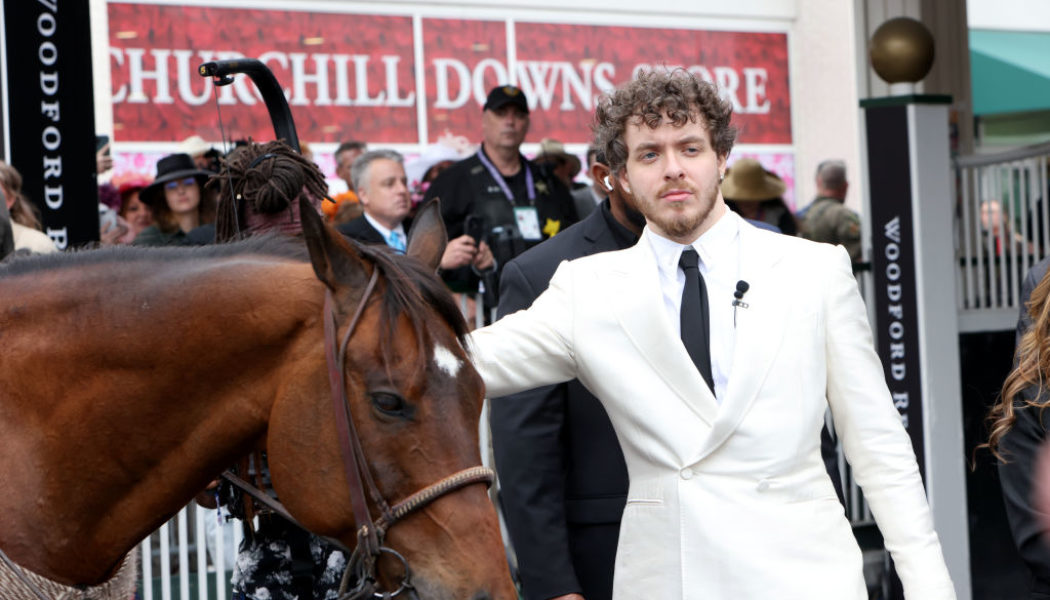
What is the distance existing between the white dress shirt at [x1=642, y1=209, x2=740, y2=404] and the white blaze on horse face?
0.64m

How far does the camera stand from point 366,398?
2.62 metres

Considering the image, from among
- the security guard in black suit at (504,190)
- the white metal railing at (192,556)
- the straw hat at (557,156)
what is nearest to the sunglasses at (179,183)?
the security guard in black suit at (504,190)

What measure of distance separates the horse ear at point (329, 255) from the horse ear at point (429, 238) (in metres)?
0.31

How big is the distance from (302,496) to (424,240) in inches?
27.7

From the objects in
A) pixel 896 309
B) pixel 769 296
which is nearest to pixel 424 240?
pixel 769 296

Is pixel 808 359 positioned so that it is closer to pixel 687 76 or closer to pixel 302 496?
pixel 687 76

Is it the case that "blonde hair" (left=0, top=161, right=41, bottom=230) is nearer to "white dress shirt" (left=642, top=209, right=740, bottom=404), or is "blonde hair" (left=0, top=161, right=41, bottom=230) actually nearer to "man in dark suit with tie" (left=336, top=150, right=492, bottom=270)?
"man in dark suit with tie" (left=336, top=150, right=492, bottom=270)

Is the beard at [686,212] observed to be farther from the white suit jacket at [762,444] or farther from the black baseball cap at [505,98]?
the black baseball cap at [505,98]

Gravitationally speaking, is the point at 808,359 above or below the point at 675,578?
above

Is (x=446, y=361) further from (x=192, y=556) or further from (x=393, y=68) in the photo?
(x=393, y=68)

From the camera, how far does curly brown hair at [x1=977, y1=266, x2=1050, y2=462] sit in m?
3.21

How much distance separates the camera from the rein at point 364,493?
2.57 m

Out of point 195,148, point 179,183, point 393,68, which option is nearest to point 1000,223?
point 179,183

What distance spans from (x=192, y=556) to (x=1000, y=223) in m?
4.81
